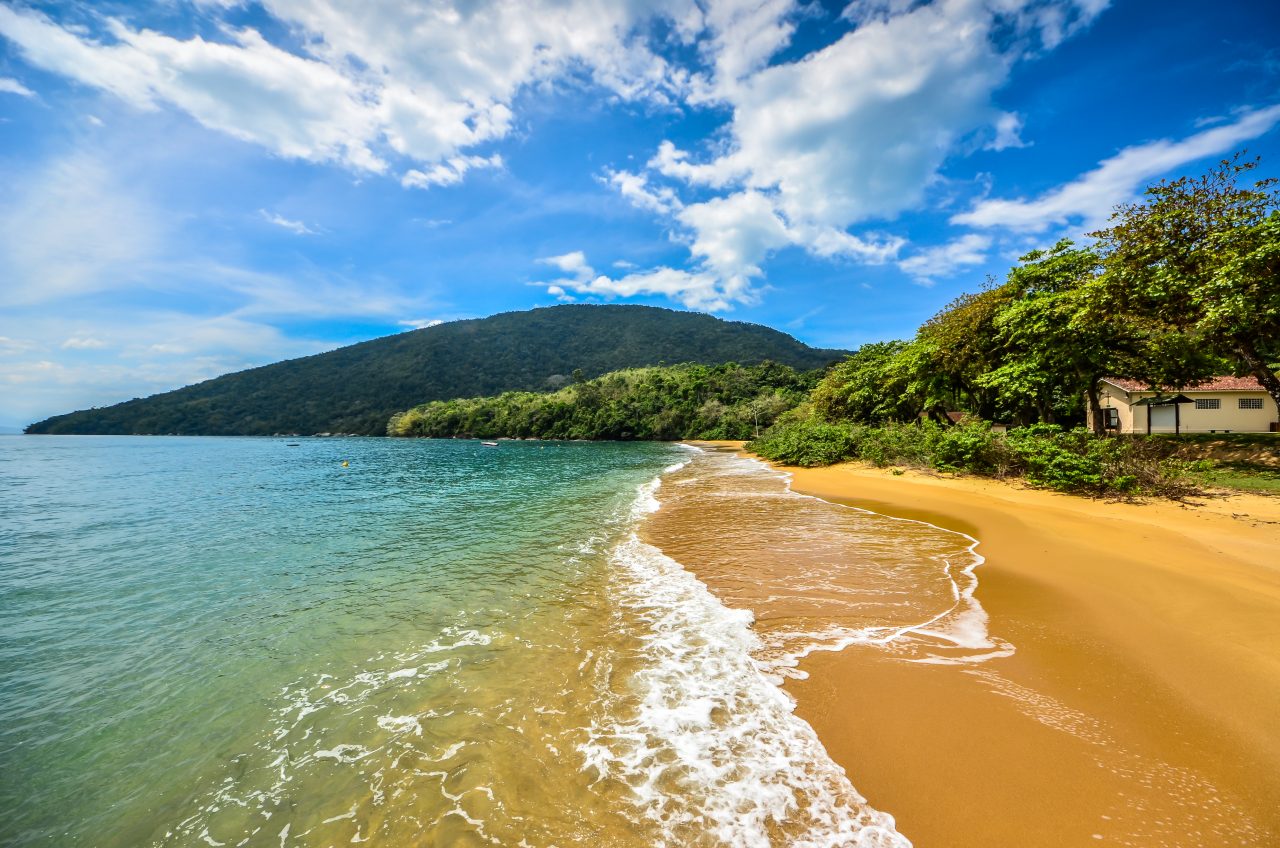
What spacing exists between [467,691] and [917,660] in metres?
4.93

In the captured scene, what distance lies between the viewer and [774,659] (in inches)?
211

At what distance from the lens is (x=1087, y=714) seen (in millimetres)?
4027

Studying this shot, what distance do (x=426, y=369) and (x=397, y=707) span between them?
15978 centimetres

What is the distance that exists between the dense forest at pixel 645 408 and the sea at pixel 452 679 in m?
62.5

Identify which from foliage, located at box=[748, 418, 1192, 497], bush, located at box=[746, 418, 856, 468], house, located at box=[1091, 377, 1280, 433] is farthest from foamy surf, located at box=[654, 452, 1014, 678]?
house, located at box=[1091, 377, 1280, 433]

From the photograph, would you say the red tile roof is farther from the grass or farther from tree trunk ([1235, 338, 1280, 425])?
the grass

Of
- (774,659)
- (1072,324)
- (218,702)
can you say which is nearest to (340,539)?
(218,702)

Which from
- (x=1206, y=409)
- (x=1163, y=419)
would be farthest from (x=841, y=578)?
(x=1206, y=409)

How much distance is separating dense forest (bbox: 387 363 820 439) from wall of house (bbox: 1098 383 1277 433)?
1490 inches

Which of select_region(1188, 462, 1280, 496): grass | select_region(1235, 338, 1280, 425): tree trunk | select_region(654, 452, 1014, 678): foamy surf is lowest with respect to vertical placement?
select_region(654, 452, 1014, 678): foamy surf

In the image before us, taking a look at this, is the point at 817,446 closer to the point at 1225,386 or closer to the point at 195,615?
the point at 1225,386

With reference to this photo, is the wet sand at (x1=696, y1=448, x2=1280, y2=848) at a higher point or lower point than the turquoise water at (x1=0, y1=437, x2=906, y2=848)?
higher

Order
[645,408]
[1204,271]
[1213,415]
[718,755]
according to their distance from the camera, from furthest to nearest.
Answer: [645,408] → [1213,415] → [1204,271] → [718,755]

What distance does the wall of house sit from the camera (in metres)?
29.1
